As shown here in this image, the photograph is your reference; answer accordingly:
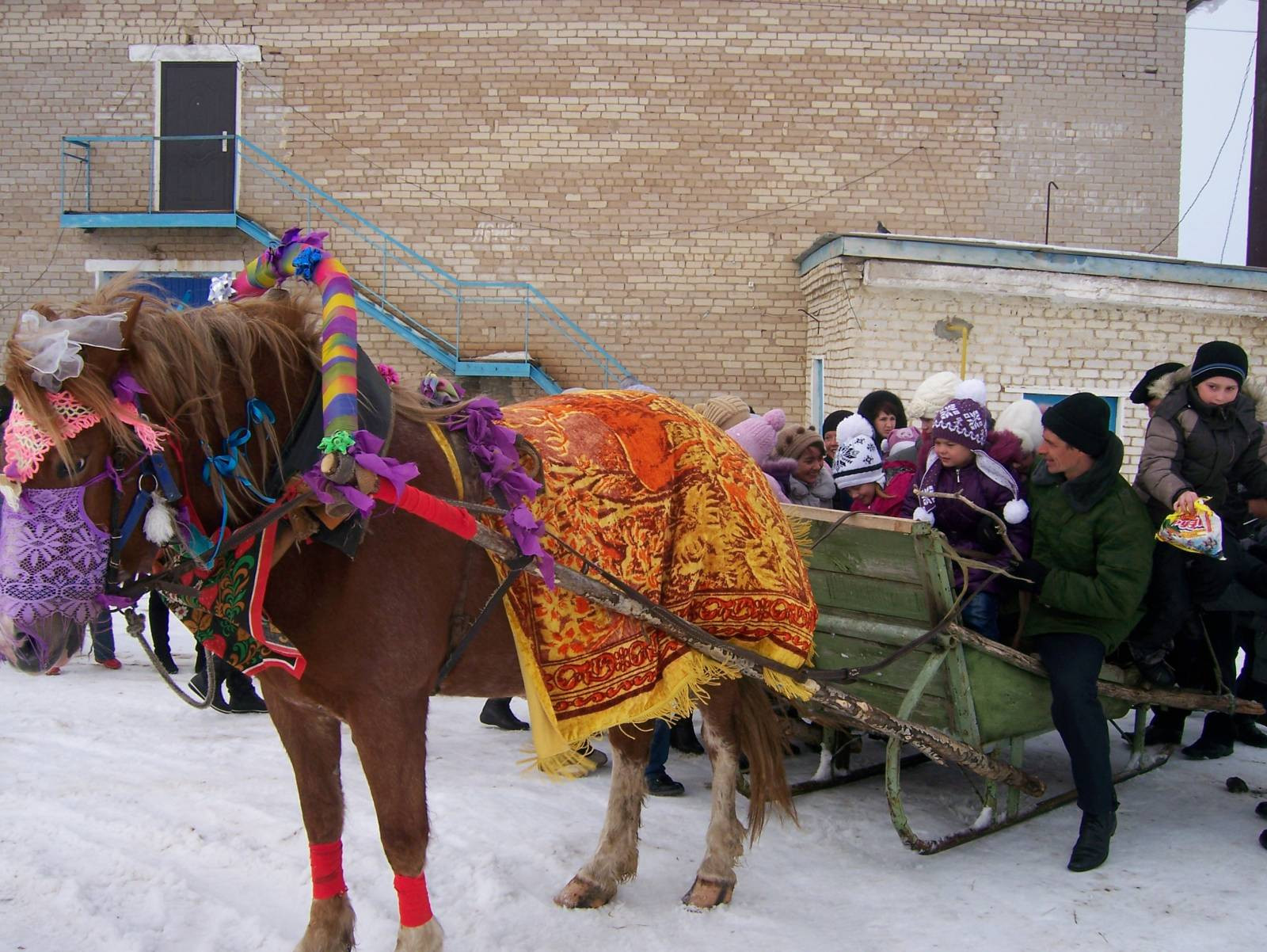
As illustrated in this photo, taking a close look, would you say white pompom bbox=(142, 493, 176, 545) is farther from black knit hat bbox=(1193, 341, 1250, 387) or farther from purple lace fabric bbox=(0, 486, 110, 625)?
black knit hat bbox=(1193, 341, 1250, 387)

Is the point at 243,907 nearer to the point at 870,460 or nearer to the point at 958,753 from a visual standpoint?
the point at 958,753

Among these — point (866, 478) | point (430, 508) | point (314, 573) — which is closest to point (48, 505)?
point (314, 573)

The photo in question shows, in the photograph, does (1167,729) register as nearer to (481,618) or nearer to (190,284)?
(481,618)

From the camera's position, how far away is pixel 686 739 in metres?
5.27

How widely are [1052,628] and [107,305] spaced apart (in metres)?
3.35

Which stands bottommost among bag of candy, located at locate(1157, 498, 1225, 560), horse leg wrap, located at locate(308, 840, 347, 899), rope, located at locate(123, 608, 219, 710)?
horse leg wrap, located at locate(308, 840, 347, 899)

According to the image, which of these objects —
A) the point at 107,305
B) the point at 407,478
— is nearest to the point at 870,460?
the point at 407,478

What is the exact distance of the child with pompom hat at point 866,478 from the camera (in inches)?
200

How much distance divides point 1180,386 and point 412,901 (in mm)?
3664

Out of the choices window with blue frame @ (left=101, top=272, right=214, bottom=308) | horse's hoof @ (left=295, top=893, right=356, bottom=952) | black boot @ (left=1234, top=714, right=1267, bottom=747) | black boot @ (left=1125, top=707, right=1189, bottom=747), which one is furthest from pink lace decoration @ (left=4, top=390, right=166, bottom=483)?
window with blue frame @ (left=101, top=272, right=214, bottom=308)

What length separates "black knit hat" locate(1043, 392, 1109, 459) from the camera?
3828 millimetres

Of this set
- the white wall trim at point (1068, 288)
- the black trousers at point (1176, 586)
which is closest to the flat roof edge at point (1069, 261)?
the white wall trim at point (1068, 288)

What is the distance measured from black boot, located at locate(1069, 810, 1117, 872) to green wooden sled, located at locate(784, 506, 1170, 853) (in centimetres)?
33

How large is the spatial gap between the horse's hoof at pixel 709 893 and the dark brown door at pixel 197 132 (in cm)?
1313
